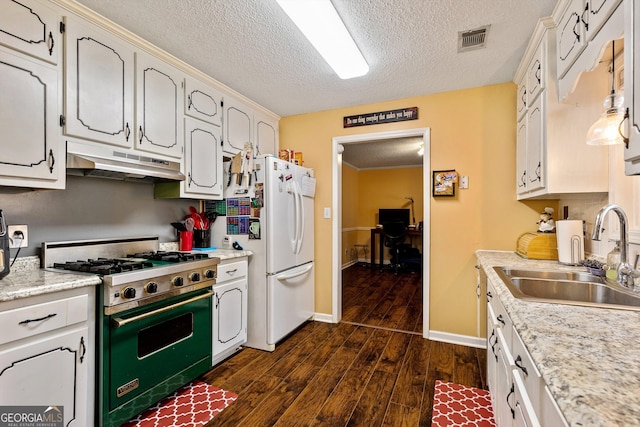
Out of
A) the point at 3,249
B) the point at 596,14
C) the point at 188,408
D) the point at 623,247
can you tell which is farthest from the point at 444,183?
the point at 3,249

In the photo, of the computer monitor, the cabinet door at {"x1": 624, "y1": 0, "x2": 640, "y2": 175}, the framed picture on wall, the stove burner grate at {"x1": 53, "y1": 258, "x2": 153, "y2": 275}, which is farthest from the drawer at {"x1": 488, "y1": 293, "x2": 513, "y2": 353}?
the computer monitor

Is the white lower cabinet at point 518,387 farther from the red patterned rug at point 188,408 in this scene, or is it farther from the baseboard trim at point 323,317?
the baseboard trim at point 323,317

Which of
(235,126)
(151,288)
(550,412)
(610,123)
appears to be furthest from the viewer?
(235,126)

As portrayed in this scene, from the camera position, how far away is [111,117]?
1.78 meters

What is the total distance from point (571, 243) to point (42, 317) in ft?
9.36

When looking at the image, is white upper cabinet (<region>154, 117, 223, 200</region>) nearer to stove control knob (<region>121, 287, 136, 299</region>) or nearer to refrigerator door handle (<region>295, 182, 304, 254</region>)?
refrigerator door handle (<region>295, 182, 304, 254</region>)

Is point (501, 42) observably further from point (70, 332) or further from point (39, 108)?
point (70, 332)

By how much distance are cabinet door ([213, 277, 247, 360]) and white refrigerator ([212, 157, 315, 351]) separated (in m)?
0.13

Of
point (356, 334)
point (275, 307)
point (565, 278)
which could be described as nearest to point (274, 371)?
point (275, 307)

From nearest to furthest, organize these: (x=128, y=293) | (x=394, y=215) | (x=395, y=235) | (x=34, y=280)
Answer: (x=34, y=280) → (x=128, y=293) → (x=395, y=235) → (x=394, y=215)

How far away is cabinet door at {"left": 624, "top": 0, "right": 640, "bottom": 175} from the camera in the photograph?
84 centimetres

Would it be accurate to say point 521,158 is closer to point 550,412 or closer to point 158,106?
point 550,412

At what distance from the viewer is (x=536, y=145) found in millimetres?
1900

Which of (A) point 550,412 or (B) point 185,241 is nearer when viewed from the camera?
(A) point 550,412
